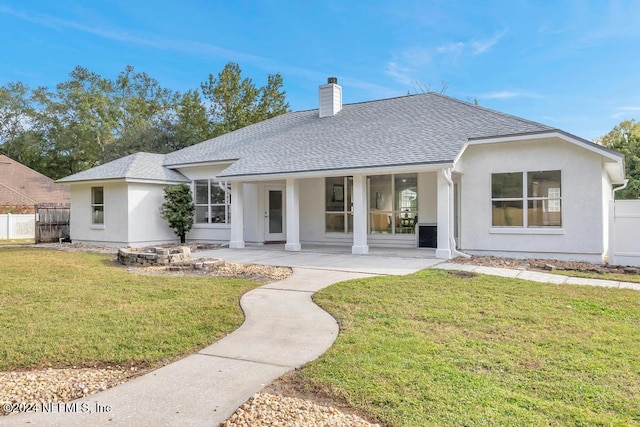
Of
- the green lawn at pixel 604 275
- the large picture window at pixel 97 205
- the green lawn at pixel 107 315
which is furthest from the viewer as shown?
the large picture window at pixel 97 205

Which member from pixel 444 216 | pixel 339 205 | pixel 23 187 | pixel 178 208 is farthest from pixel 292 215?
pixel 23 187

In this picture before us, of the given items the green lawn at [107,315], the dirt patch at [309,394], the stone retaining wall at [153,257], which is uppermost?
the stone retaining wall at [153,257]

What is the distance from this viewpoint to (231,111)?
33375 mm

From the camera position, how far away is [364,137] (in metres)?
15.4

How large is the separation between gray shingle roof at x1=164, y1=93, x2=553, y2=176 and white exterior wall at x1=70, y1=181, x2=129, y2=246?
2612 mm

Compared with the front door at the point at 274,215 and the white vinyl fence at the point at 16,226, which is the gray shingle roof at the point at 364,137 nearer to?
the front door at the point at 274,215

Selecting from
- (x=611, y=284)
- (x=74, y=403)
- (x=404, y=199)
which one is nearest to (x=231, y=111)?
(x=404, y=199)

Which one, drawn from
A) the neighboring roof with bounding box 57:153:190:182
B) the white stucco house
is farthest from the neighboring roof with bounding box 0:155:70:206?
the white stucco house

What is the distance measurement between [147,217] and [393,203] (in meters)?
9.67

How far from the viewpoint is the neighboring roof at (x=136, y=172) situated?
55.3ft

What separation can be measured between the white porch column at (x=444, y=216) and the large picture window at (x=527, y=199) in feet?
5.38

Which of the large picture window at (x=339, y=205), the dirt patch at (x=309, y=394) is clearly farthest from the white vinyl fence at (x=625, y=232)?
the dirt patch at (x=309, y=394)

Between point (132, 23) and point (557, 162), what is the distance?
835 inches

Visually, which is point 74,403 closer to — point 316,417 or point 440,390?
point 316,417
